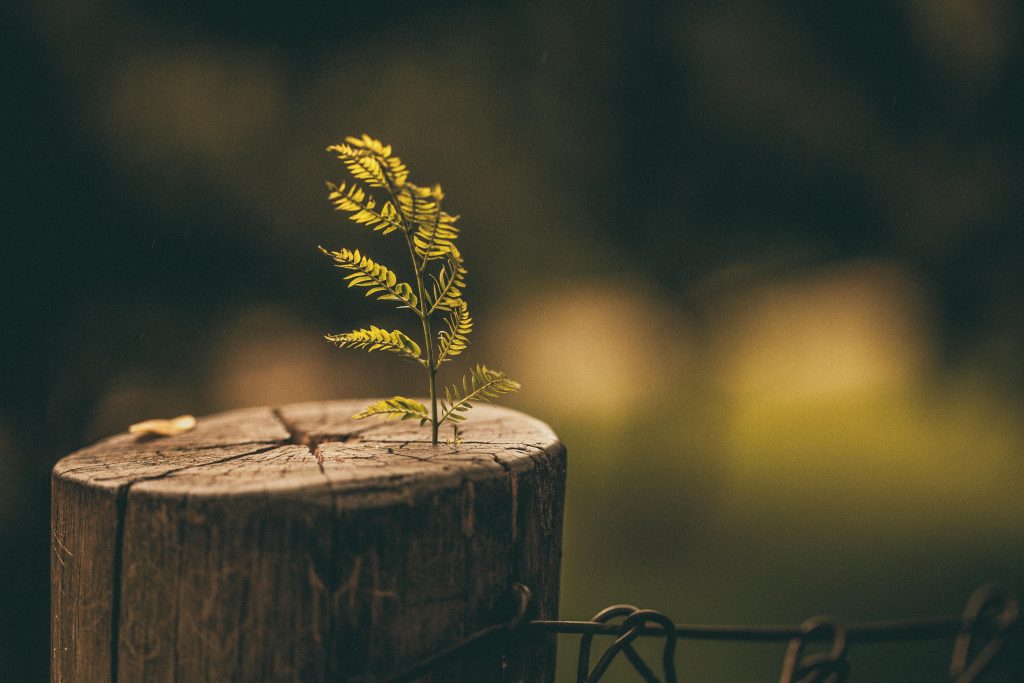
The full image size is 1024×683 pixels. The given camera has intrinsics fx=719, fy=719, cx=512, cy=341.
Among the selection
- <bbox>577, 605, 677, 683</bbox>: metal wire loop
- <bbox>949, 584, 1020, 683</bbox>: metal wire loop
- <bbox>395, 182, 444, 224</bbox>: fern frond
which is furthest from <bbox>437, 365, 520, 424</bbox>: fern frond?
<bbox>949, 584, 1020, 683</bbox>: metal wire loop

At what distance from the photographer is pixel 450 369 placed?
207 inches

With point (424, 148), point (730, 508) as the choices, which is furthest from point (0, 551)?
point (730, 508)

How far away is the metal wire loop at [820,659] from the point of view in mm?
1053

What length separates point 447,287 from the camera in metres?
1.23

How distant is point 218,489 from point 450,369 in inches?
168

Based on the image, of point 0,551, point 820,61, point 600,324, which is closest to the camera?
point 0,551

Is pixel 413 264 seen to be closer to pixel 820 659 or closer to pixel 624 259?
pixel 820 659

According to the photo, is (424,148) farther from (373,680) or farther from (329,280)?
(373,680)

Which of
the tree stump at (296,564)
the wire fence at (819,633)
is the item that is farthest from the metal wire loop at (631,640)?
the tree stump at (296,564)

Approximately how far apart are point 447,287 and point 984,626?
961 millimetres

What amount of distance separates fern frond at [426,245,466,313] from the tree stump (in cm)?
26

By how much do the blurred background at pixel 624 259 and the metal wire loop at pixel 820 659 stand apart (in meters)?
3.56

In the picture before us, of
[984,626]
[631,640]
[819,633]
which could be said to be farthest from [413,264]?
[984,626]

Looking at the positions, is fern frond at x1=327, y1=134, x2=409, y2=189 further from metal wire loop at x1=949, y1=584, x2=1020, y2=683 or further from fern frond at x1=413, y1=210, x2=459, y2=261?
metal wire loop at x1=949, y1=584, x2=1020, y2=683
